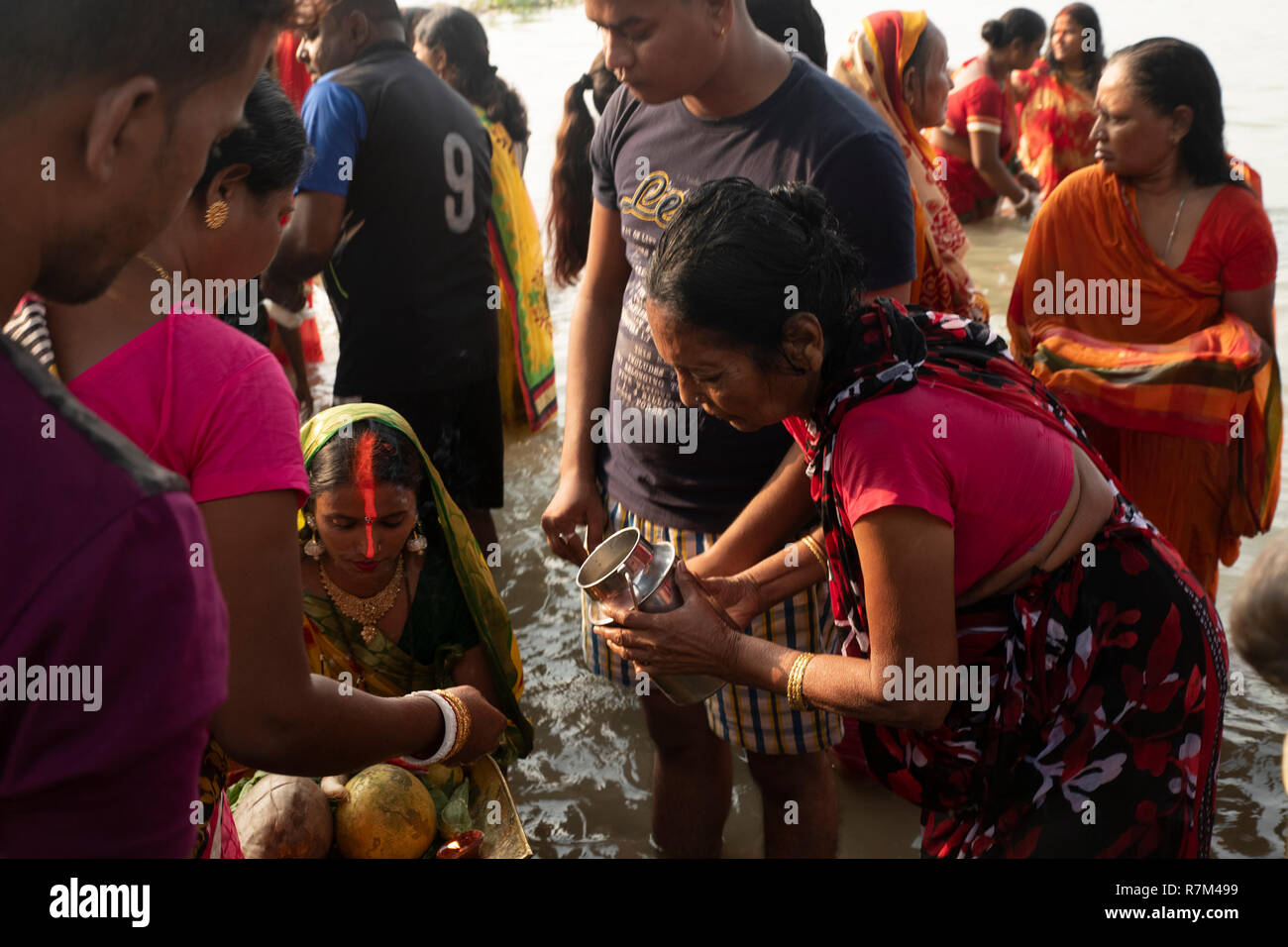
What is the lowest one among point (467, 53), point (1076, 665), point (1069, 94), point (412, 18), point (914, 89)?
point (1076, 665)

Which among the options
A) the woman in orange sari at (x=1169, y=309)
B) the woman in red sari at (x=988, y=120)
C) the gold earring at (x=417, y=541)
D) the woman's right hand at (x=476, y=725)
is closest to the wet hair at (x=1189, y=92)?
the woman in orange sari at (x=1169, y=309)

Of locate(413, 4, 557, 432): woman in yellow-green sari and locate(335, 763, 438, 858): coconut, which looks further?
locate(413, 4, 557, 432): woman in yellow-green sari

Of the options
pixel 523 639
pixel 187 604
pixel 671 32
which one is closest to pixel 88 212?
pixel 187 604

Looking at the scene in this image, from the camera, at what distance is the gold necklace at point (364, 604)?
2.73m

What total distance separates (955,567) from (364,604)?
1.52 metres

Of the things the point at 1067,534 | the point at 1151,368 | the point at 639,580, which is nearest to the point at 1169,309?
the point at 1151,368

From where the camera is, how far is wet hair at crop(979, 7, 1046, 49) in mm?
8031

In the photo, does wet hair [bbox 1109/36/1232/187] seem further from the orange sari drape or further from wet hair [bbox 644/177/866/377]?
wet hair [bbox 644/177/866/377]

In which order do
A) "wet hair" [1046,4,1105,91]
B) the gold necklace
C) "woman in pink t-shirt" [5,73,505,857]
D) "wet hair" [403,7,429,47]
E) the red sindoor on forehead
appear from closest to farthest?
1. "woman in pink t-shirt" [5,73,505,857]
2. the red sindoor on forehead
3. the gold necklace
4. "wet hair" [403,7,429,47]
5. "wet hair" [1046,4,1105,91]

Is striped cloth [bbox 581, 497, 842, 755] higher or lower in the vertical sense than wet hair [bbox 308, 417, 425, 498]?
lower

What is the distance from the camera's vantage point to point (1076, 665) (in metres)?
1.78

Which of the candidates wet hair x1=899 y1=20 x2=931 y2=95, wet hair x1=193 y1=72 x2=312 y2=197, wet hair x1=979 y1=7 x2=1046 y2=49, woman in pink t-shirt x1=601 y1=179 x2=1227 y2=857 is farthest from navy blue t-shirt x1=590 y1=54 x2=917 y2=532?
wet hair x1=979 y1=7 x2=1046 y2=49

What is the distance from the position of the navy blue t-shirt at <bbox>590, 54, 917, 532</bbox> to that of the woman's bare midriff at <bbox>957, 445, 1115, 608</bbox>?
0.64 meters

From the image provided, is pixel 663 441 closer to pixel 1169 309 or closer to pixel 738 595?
pixel 738 595
